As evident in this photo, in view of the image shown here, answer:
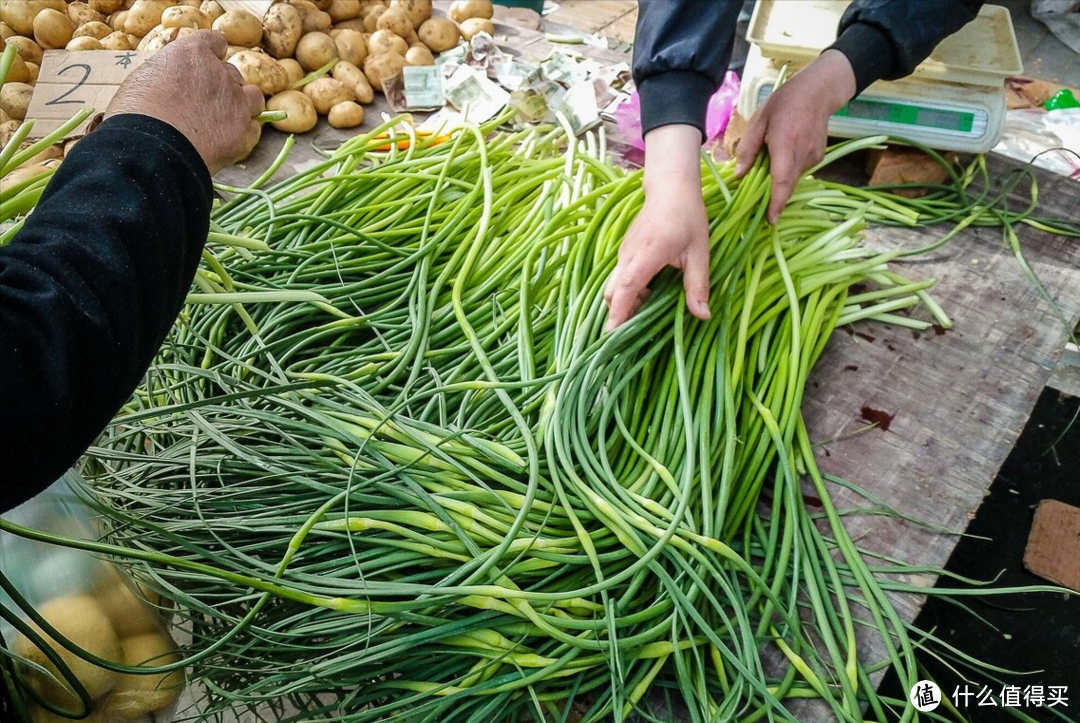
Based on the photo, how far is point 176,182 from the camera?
63cm

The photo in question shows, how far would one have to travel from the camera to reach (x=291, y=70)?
177 cm

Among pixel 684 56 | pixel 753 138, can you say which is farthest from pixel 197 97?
pixel 753 138

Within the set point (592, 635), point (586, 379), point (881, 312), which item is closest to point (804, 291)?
point (881, 312)

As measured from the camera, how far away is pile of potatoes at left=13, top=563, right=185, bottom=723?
0.73 meters

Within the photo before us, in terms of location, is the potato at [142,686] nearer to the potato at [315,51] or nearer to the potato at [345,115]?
the potato at [345,115]

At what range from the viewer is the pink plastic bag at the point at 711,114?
1593 millimetres

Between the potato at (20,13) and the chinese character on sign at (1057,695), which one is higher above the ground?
the potato at (20,13)

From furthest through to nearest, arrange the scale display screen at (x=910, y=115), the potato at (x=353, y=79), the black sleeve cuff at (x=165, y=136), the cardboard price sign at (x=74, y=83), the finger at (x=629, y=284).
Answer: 1. the potato at (x=353, y=79)
2. the cardboard price sign at (x=74, y=83)
3. the scale display screen at (x=910, y=115)
4. the finger at (x=629, y=284)
5. the black sleeve cuff at (x=165, y=136)

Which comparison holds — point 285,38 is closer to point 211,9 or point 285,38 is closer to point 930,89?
point 211,9

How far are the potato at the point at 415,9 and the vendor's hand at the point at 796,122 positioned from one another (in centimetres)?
122

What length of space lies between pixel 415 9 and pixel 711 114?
92 cm

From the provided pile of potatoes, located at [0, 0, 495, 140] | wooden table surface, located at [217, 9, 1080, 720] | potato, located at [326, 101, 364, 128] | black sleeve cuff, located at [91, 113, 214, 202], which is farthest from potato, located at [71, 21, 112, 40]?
wooden table surface, located at [217, 9, 1080, 720]

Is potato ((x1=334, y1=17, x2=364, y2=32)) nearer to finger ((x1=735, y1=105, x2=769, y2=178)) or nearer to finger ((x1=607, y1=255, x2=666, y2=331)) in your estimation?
finger ((x1=735, y1=105, x2=769, y2=178))

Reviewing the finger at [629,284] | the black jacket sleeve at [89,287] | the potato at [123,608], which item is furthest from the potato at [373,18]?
the potato at [123,608]
